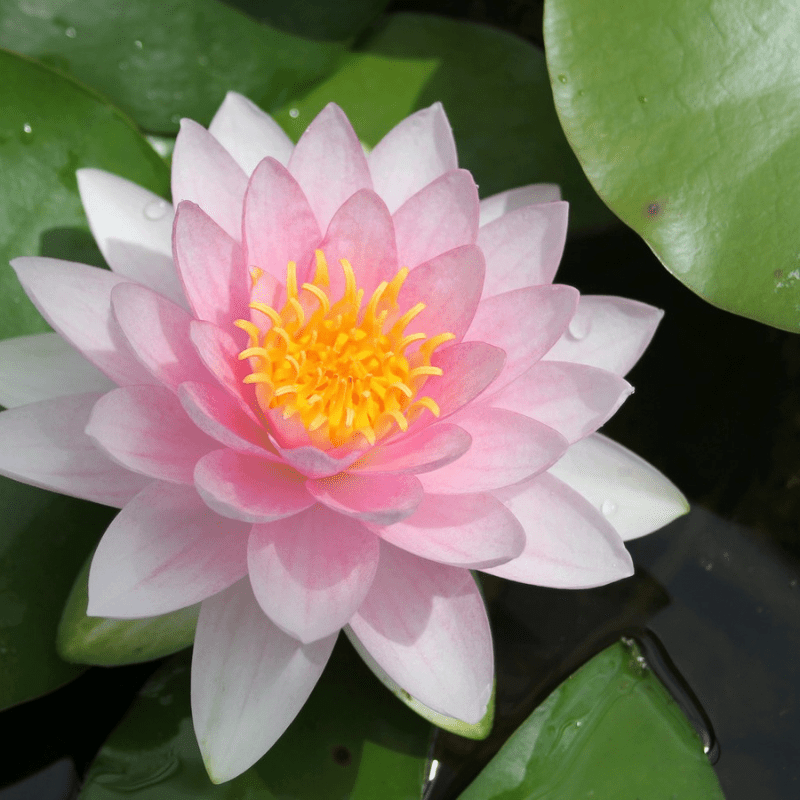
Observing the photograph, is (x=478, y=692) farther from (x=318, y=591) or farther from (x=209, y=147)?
(x=209, y=147)

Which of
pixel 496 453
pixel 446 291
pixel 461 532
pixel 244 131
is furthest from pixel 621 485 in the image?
pixel 244 131

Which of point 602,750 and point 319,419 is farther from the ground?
point 319,419

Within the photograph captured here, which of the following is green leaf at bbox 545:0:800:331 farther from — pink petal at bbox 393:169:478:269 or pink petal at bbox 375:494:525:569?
pink petal at bbox 375:494:525:569

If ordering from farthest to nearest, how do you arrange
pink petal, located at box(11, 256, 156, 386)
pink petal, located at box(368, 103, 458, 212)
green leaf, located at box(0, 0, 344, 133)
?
1. green leaf, located at box(0, 0, 344, 133)
2. pink petal, located at box(368, 103, 458, 212)
3. pink petal, located at box(11, 256, 156, 386)

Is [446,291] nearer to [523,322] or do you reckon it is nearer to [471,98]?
[523,322]

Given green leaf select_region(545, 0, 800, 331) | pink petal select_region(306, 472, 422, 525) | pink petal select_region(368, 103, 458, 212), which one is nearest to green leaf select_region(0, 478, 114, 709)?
pink petal select_region(306, 472, 422, 525)
